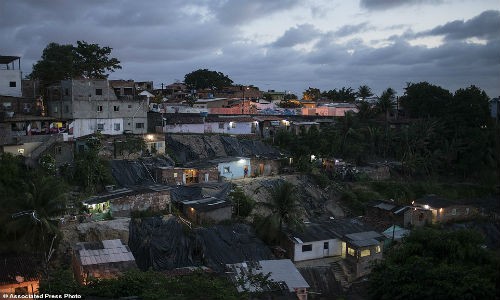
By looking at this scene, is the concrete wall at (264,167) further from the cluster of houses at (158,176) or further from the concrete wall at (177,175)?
the concrete wall at (177,175)

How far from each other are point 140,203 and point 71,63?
20.6m

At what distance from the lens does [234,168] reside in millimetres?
34094

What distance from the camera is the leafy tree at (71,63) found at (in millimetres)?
39931

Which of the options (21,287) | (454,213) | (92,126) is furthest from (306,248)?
(92,126)

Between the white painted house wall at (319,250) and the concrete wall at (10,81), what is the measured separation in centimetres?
2567

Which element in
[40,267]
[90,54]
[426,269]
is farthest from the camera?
[90,54]

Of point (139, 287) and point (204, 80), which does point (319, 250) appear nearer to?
point (139, 287)

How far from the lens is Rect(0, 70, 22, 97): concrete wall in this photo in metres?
35.4

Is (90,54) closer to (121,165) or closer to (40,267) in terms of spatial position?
(121,165)

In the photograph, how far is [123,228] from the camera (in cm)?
2250

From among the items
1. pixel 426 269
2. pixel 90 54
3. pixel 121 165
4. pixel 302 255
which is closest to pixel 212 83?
pixel 90 54

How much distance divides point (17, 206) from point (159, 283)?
8008mm

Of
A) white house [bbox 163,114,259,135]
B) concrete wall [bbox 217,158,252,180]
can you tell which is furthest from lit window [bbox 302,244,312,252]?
white house [bbox 163,114,259,135]

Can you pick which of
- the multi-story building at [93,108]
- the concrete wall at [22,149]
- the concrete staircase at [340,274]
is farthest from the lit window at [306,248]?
the multi-story building at [93,108]
